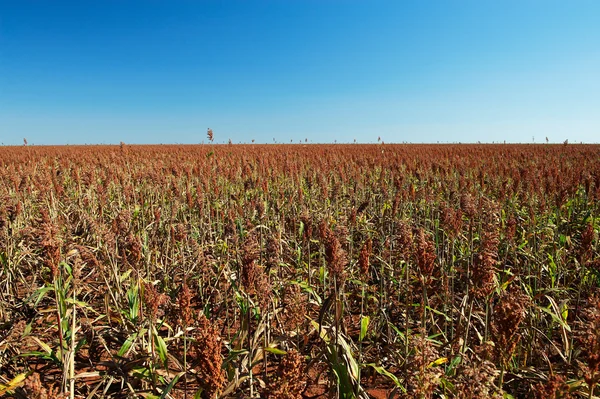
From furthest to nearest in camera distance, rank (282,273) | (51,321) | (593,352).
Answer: (282,273) → (51,321) → (593,352)

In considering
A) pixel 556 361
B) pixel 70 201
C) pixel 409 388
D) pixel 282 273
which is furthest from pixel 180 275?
pixel 556 361

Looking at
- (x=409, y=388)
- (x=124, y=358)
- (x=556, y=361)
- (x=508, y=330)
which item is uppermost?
(x=508, y=330)

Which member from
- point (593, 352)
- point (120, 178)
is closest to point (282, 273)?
point (593, 352)

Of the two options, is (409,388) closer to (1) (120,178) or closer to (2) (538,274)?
(2) (538,274)

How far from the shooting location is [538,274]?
11.9ft

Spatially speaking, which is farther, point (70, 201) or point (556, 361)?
point (70, 201)

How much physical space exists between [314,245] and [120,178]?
4.63m

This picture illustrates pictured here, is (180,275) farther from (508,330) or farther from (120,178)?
(120,178)

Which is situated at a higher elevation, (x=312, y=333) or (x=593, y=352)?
(x=593, y=352)

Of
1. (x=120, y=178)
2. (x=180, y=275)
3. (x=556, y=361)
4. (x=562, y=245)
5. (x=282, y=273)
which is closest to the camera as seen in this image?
(x=556, y=361)

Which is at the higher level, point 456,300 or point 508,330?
point 508,330

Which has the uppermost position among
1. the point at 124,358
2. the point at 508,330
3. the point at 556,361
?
the point at 508,330

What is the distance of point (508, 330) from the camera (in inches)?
61.6

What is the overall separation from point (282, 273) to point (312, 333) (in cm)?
97
